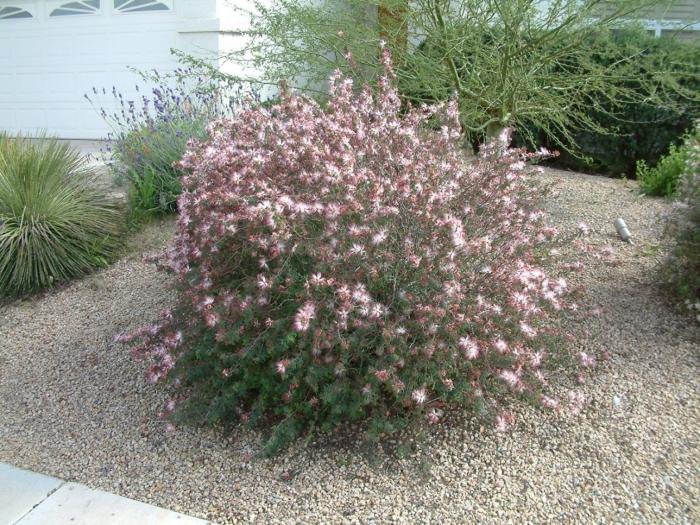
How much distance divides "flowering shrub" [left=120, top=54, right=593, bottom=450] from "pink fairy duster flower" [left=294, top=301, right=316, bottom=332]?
0.01 m

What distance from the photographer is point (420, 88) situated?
22.2ft

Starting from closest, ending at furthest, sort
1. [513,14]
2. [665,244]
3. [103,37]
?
1. [665,244]
2. [513,14]
3. [103,37]

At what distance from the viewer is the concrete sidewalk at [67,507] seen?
3117 mm

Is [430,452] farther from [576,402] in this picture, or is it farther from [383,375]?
[576,402]

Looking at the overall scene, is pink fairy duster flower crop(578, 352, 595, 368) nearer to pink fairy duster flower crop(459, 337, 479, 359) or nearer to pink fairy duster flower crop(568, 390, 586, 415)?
pink fairy duster flower crop(568, 390, 586, 415)

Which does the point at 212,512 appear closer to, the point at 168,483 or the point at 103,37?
the point at 168,483

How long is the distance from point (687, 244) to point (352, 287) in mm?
2503

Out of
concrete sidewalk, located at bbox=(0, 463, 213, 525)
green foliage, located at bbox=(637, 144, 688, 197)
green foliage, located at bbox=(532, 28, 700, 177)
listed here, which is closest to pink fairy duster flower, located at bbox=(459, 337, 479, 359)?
concrete sidewalk, located at bbox=(0, 463, 213, 525)

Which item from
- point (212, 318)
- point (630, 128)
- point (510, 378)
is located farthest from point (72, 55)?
point (510, 378)

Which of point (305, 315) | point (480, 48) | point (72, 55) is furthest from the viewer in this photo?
point (72, 55)

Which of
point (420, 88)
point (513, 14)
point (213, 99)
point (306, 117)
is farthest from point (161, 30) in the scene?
→ point (306, 117)

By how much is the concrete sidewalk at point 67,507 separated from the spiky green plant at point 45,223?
280cm

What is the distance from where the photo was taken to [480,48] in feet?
20.0

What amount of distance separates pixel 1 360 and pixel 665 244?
4987 mm
